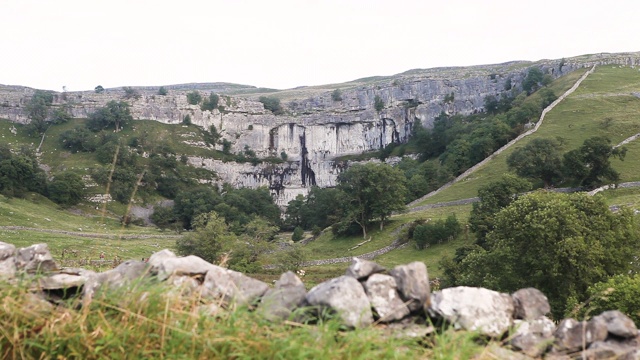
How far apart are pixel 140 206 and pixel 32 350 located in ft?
331

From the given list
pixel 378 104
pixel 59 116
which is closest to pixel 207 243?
pixel 59 116

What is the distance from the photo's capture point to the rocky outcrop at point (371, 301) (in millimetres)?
5164

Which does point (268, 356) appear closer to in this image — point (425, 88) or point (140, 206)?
point (140, 206)

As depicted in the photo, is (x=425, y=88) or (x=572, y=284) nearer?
(x=572, y=284)

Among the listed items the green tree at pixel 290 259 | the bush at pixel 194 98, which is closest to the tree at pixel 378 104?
the bush at pixel 194 98

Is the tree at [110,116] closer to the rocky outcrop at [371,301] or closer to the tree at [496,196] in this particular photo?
the tree at [496,196]

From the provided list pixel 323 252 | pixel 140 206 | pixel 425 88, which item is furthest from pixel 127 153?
pixel 425 88

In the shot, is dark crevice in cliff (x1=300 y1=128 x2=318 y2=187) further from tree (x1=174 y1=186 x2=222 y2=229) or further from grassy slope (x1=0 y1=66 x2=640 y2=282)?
grassy slope (x1=0 y1=66 x2=640 y2=282)

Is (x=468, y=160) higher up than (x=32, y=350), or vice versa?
(x=32, y=350)

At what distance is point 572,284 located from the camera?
18.8 m

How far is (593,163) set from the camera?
164 ft

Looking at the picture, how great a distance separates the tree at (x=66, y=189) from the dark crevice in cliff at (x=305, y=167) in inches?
3014

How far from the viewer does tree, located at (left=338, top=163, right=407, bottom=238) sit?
5800 cm

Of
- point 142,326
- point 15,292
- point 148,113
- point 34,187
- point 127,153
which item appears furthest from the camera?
point 148,113
